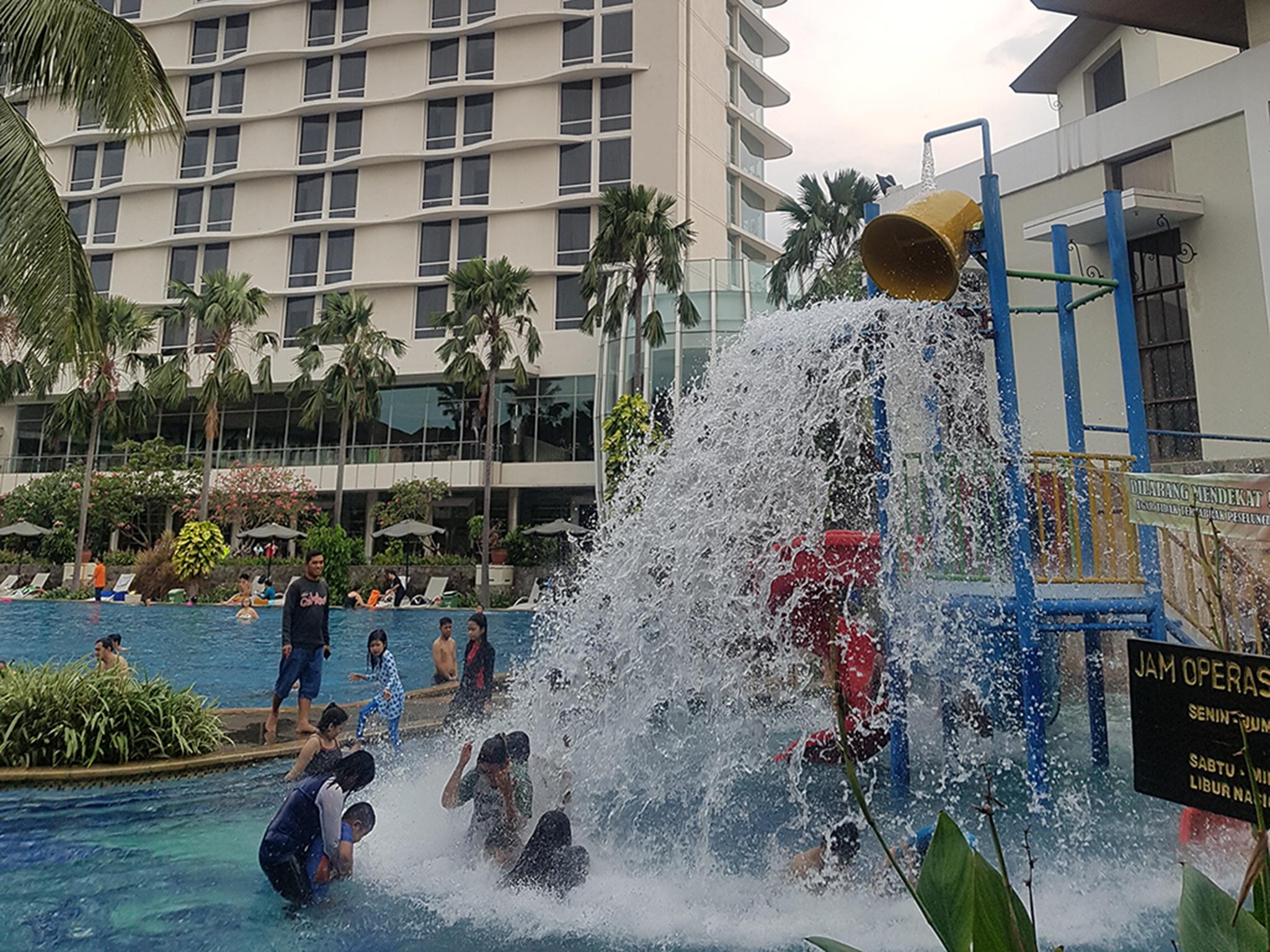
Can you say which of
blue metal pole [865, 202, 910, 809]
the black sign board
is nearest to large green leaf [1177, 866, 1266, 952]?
the black sign board

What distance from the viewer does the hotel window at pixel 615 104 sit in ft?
135

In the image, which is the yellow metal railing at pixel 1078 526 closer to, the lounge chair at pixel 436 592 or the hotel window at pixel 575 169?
the lounge chair at pixel 436 592

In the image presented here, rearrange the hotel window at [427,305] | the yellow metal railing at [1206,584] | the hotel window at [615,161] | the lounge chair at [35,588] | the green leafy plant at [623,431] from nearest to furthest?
1. the yellow metal railing at [1206,584]
2. the green leafy plant at [623,431]
3. the lounge chair at [35,588]
4. the hotel window at [615,161]
5. the hotel window at [427,305]

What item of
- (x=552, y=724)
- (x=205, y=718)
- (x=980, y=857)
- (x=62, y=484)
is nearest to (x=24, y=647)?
(x=205, y=718)

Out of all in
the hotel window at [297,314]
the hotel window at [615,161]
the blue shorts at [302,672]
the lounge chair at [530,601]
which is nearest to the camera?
the blue shorts at [302,672]

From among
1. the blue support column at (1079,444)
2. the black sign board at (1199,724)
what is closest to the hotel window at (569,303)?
the blue support column at (1079,444)

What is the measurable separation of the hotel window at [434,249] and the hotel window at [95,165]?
18.4 meters

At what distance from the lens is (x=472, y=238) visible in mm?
42125

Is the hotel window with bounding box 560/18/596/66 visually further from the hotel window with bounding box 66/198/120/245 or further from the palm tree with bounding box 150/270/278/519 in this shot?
the hotel window with bounding box 66/198/120/245

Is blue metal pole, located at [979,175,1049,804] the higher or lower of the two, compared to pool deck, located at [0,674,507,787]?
higher

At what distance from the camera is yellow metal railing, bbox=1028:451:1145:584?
6312mm

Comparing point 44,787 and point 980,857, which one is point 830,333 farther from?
point 44,787

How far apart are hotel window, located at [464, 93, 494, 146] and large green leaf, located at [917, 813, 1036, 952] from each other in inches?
1780

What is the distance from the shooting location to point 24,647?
59.4 feet
